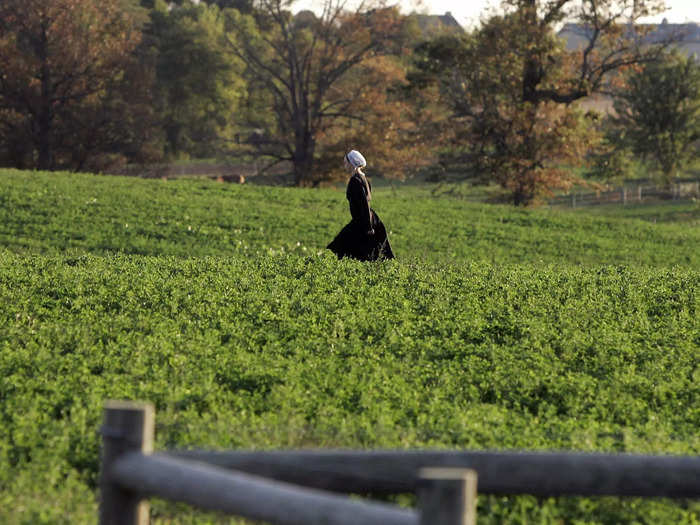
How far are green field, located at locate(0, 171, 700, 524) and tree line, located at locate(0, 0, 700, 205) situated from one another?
999 inches

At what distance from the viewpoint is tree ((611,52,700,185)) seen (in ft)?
184

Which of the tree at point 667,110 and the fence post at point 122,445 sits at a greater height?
the tree at point 667,110

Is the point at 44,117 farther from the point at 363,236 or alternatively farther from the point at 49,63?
the point at 363,236

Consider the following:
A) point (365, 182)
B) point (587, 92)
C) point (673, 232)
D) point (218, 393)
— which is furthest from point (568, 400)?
point (587, 92)

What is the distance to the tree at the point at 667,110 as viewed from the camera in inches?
2211

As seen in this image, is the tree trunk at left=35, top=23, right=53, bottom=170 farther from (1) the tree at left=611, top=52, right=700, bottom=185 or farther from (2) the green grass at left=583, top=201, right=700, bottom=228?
(1) the tree at left=611, top=52, right=700, bottom=185

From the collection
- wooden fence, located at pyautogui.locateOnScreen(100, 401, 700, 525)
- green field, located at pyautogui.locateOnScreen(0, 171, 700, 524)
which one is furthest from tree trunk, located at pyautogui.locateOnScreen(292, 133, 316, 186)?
wooden fence, located at pyautogui.locateOnScreen(100, 401, 700, 525)

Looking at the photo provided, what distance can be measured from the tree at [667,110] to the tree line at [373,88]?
0.09 metres

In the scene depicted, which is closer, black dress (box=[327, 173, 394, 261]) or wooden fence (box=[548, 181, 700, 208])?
black dress (box=[327, 173, 394, 261])

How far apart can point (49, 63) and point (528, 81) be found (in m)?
24.5

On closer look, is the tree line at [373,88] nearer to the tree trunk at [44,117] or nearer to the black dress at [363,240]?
the tree trunk at [44,117]

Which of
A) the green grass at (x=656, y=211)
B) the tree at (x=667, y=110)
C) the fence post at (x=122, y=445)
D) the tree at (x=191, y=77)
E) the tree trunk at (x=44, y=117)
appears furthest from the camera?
the tree at (x=191, y=77)

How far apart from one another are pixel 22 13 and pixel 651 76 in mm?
38880

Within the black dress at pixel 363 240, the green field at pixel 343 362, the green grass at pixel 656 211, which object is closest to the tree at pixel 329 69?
the green grass at pixel 656 211
